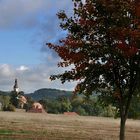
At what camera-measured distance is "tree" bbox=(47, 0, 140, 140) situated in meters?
17.9

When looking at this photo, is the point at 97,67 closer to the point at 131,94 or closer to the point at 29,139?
the point at 131,94

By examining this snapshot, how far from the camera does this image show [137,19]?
18.0m

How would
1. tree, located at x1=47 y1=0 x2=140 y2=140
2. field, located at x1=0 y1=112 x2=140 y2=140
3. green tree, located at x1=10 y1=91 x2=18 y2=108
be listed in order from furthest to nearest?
green tree, located at x1=10 y1=91 x2=18 y2=108
field, located at x1=0 y1=112 x2=140 y2=140
tree, located at x1=47 y1=0 x2=140 y2=140

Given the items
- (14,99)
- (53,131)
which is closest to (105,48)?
(53,131)

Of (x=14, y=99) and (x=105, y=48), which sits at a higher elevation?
(x=14, y=99)

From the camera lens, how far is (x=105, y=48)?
18.0 m

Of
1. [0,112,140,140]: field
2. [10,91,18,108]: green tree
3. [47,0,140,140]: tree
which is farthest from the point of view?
[10,91,18,108]: green tree

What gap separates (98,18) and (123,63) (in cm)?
182

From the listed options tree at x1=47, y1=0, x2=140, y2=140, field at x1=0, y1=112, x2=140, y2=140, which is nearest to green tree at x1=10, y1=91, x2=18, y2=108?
field at x1=0, y1=112, x2=140, y2=140

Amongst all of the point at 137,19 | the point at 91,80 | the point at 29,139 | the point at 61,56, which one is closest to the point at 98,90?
the point at 91,80

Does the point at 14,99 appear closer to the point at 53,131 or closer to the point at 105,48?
the point at 53,131

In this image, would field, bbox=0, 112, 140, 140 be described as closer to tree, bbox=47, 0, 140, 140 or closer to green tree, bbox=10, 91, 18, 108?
tree, bbox=47, 0, 140, 140

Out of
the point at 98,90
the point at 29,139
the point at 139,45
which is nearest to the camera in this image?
the point at 139,45

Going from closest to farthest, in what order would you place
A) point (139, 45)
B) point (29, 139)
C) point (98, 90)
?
point (139, 45) → point (98, 90) → point (29, 139)
